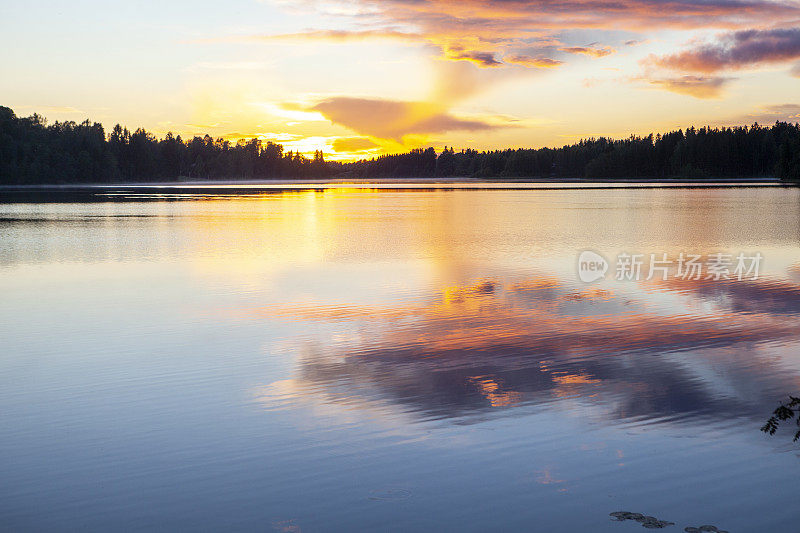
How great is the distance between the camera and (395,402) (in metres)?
10.0

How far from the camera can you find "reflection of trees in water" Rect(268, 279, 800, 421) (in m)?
10.1

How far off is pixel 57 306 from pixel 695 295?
52.1 ft

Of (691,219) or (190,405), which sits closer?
(190,405)

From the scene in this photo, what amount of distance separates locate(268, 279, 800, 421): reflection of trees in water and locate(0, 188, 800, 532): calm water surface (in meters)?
0.06

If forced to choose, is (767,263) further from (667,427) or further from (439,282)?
(667,427)

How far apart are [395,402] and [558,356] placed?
149 inches

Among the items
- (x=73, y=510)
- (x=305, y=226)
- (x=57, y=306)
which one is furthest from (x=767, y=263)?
(x=305, y=226)

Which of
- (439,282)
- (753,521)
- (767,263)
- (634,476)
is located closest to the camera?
(753,521)

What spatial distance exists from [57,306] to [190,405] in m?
9.78

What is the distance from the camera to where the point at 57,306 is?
59.3 feet

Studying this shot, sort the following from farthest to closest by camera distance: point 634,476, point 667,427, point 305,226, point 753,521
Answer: point 305,226 < point 667,427 < point 634,476 < point 753,521

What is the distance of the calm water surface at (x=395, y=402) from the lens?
6984mm

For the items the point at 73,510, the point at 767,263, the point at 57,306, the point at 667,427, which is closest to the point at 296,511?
the point at 73,510

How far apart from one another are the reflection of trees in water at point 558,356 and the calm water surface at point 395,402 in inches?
2.4
